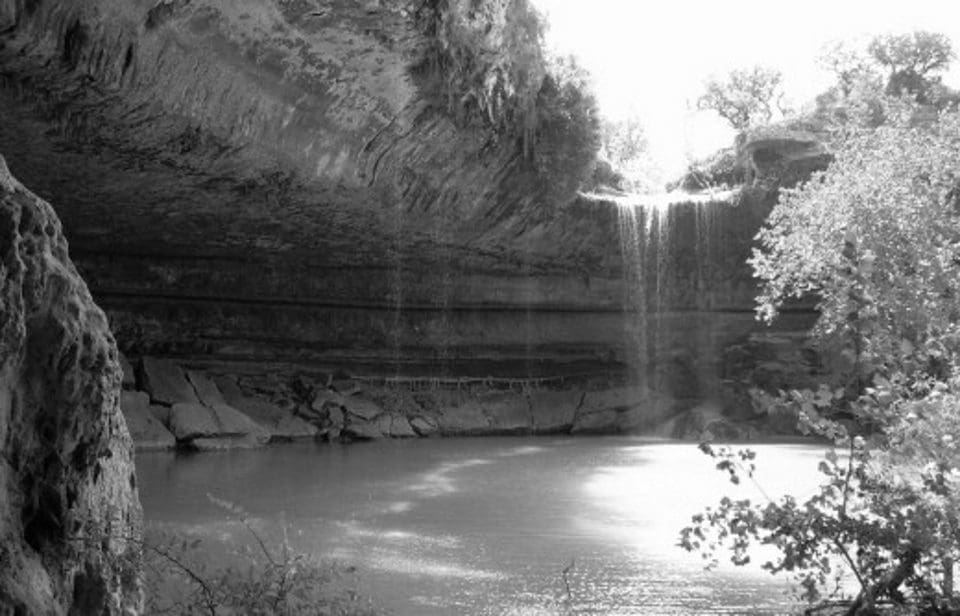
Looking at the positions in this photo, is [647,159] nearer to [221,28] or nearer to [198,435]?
[198,435]

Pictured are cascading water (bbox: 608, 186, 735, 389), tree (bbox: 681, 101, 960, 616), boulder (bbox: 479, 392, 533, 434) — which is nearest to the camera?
tree (bbox: 681, 101, 960, 616)

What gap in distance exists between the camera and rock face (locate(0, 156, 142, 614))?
8.85 feet

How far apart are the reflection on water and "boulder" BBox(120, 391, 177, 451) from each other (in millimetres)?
1000

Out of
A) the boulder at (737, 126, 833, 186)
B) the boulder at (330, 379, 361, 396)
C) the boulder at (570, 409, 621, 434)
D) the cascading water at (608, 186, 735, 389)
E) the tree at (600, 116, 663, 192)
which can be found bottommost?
the boulder at (570, 409, 621, 434)

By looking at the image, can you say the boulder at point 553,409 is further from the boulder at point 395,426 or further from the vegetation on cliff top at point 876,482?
the vegetation on cliff top at point 876,482

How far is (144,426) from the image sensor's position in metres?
14.2

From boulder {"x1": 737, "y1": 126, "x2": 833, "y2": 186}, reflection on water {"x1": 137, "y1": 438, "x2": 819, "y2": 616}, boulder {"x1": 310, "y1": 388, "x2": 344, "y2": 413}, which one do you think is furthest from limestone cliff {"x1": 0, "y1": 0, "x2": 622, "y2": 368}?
reflection on water {"x1": 137, "y1": 438, "x2": 819, "y2": 616}

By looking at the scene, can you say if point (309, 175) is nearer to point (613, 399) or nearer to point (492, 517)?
point (492, 517)

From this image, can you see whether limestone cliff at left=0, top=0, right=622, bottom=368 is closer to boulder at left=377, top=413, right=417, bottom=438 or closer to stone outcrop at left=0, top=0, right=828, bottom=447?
stone outcrop at left=0, top=0, right=828, bottom=447

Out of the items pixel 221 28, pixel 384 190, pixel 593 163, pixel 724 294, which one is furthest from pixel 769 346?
pixel 221 28

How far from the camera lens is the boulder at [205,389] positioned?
1646cm

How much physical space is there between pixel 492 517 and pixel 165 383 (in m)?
10.4

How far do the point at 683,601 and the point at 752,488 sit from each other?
16.7ft

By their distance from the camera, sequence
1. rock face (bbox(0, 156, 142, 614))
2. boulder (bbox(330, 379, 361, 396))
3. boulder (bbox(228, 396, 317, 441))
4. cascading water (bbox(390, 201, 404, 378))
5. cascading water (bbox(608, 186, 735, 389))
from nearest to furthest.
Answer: rock face (bbox(0, 156, 142, 614)) < boulder (bbox(228, 396, 317, 441)) < cascading water (bbox(390, 201, 404, 378)) < boulder (bbox(330, 379, 361, 396)) < cascading water (bbox(608, 186, 735, 389))
